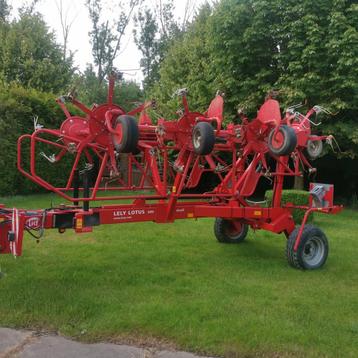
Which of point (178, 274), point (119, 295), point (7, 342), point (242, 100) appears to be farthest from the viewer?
point (242, 100)

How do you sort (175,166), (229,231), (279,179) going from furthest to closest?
1. (229,231)
2. (279,179)
3. (175,166)

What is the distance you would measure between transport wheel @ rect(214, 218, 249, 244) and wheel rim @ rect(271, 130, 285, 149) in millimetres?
2543

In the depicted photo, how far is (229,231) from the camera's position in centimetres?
883

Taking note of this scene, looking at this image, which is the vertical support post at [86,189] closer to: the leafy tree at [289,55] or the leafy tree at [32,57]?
the leafy tree at [289,55]

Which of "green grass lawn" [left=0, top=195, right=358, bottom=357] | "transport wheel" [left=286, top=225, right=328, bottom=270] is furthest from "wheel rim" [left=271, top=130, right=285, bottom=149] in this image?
"green grass lawn" [left=0, top=195, right=358, bottom=357]

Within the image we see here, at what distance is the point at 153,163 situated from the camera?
21.4ft

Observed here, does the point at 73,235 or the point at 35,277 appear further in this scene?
the point at 73,235

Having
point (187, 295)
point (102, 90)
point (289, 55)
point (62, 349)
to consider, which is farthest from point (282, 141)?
point (102, 90)

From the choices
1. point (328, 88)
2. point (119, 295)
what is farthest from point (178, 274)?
point (328, 88)

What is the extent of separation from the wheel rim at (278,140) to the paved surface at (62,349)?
130 inches

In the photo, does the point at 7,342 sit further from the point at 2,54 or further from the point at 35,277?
the point at 2,54

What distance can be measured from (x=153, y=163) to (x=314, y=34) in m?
9.21

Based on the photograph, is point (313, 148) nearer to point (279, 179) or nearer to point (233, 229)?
point (279, 179)

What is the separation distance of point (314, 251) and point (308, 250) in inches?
3.7
